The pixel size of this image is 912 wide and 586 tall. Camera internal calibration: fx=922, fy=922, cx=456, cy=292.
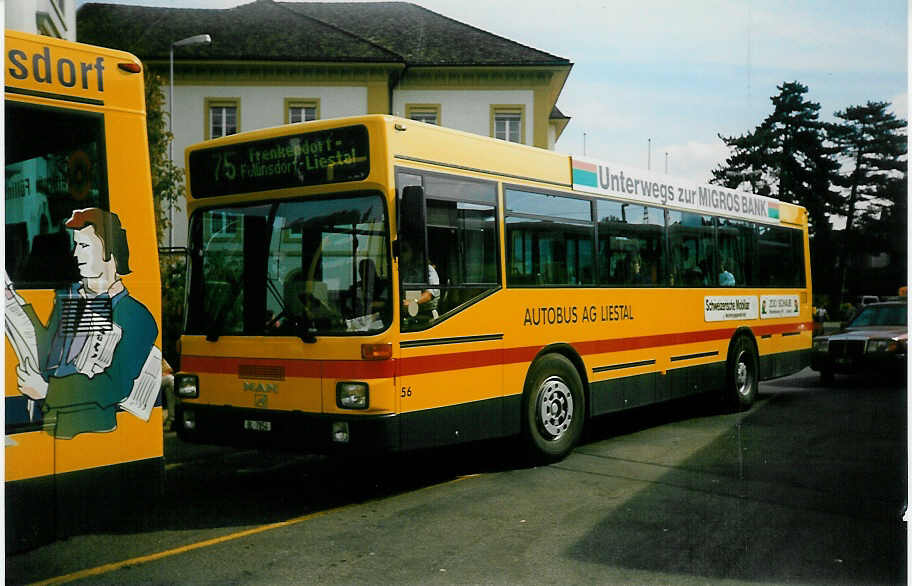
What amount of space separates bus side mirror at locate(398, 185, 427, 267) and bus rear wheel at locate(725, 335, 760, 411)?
6.72m

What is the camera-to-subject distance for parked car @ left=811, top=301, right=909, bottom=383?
1560 cm

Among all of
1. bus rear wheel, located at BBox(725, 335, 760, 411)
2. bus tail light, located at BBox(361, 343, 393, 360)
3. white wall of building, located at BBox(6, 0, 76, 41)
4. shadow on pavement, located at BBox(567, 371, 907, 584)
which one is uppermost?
white wall of building, located at BBox(6, 0, 76, 41)

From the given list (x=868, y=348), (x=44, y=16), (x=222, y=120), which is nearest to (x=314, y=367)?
(x=44, y=16)

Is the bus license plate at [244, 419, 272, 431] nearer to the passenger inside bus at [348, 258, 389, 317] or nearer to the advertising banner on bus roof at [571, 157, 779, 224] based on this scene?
the passenger inside bus at [348, 258, 389, 317]

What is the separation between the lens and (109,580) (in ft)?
17.3

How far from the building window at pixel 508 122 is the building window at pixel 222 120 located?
318 inches

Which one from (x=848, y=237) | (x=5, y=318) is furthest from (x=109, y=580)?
(x=848, y=237)

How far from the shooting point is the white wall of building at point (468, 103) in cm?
2702

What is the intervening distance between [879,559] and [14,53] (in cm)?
559

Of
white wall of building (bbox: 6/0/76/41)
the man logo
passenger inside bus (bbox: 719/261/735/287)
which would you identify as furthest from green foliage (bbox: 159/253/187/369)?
passenger inside bus (bbox: 719/261/735/287)

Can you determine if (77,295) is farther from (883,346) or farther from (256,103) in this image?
(256,103)

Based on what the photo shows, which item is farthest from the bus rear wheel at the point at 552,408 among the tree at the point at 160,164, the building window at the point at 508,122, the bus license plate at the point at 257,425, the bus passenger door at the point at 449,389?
the building window at the point at 508,122

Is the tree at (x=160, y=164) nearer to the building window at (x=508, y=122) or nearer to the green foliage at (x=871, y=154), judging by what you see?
the green foliage at (x=871, y=154)

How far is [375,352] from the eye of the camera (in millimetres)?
6898
